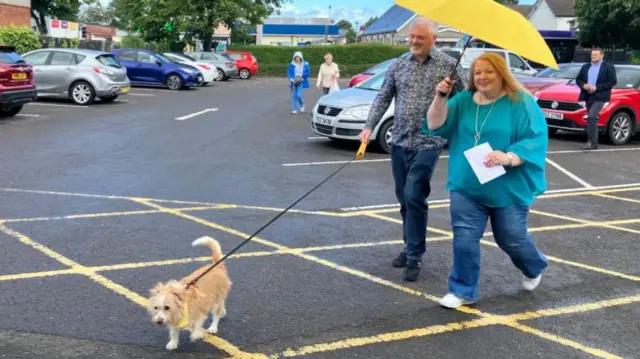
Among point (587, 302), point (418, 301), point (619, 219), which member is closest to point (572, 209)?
point (619, 219)

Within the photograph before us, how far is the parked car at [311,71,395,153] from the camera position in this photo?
11602 millimetres

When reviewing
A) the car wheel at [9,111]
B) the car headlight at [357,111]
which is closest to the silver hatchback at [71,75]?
the car wheel at [9,111]

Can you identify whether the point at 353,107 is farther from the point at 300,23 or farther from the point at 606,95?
the point at 300,23

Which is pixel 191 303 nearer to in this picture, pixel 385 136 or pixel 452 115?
pixel 452 115

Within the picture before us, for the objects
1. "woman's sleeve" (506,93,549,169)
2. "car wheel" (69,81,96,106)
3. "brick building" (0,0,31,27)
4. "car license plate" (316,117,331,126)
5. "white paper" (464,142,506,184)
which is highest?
"brick building" (0,0,31,27)

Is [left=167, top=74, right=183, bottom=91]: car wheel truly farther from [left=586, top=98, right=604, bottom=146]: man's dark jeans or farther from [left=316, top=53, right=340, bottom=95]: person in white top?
[left=586, top=98, right=604, bottom=146]: man's dark jeans

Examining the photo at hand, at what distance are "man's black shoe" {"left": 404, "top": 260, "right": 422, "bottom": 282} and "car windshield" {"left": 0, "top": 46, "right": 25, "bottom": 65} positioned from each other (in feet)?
41.2

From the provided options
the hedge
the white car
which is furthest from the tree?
the white car

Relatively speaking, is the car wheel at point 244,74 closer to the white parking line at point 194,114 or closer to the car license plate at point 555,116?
the white parking line at point 194,114

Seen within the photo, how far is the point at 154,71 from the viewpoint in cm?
2736

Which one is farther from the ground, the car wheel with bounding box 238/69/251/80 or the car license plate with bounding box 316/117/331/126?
the car license plate with bounding box 316/117/331/126

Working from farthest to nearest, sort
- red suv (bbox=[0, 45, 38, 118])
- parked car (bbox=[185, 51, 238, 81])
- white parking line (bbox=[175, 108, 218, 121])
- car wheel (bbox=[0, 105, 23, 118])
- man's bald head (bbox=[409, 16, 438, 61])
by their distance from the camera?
1. parked car (bbox=[185, 51, 238, 81])
2. white parking line (bbox=[175, 108, 218, 121])
3. car wheel (bbox=[0, 105, 23, 118])
4. red suv (bbox=[0, 45, 38, 118])
5. man's bald head (bbox=[409, 16, 438, 61])

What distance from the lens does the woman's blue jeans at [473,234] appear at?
4.52m

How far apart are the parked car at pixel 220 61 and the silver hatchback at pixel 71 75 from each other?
1566 centimetres
